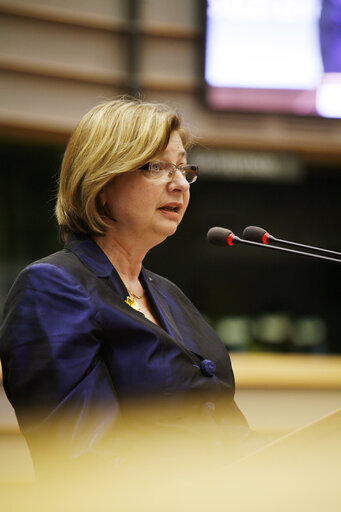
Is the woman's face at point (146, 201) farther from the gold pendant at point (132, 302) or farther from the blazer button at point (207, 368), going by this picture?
the blazer button at point (207, 368)

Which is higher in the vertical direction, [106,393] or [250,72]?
[250,72]

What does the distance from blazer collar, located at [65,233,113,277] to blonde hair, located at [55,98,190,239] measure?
0.03m

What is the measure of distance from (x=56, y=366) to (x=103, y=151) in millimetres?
441

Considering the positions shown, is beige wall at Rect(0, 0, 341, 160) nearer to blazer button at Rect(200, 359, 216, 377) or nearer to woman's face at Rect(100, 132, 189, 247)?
woman's face at Rect(100, 132, 189, 247)

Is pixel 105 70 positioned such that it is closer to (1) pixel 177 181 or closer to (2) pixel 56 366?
(1) pixel 177 181

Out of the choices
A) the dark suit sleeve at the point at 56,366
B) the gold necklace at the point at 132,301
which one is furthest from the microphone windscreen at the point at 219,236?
the dark suit sleeve at the point at 56,366

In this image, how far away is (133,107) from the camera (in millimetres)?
1352

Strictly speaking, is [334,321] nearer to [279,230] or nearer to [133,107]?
[279,230]

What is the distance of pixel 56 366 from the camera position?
1.09 meters

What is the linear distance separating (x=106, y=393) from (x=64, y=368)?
0.08 m

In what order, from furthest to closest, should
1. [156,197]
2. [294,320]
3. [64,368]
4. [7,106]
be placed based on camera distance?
[294,320]
[7,106]
[156,197]
[64,368]

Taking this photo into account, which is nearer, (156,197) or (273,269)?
(156,197)

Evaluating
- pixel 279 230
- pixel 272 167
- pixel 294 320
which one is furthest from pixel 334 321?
pixel 272 167

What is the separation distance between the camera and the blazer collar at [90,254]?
127 cm
